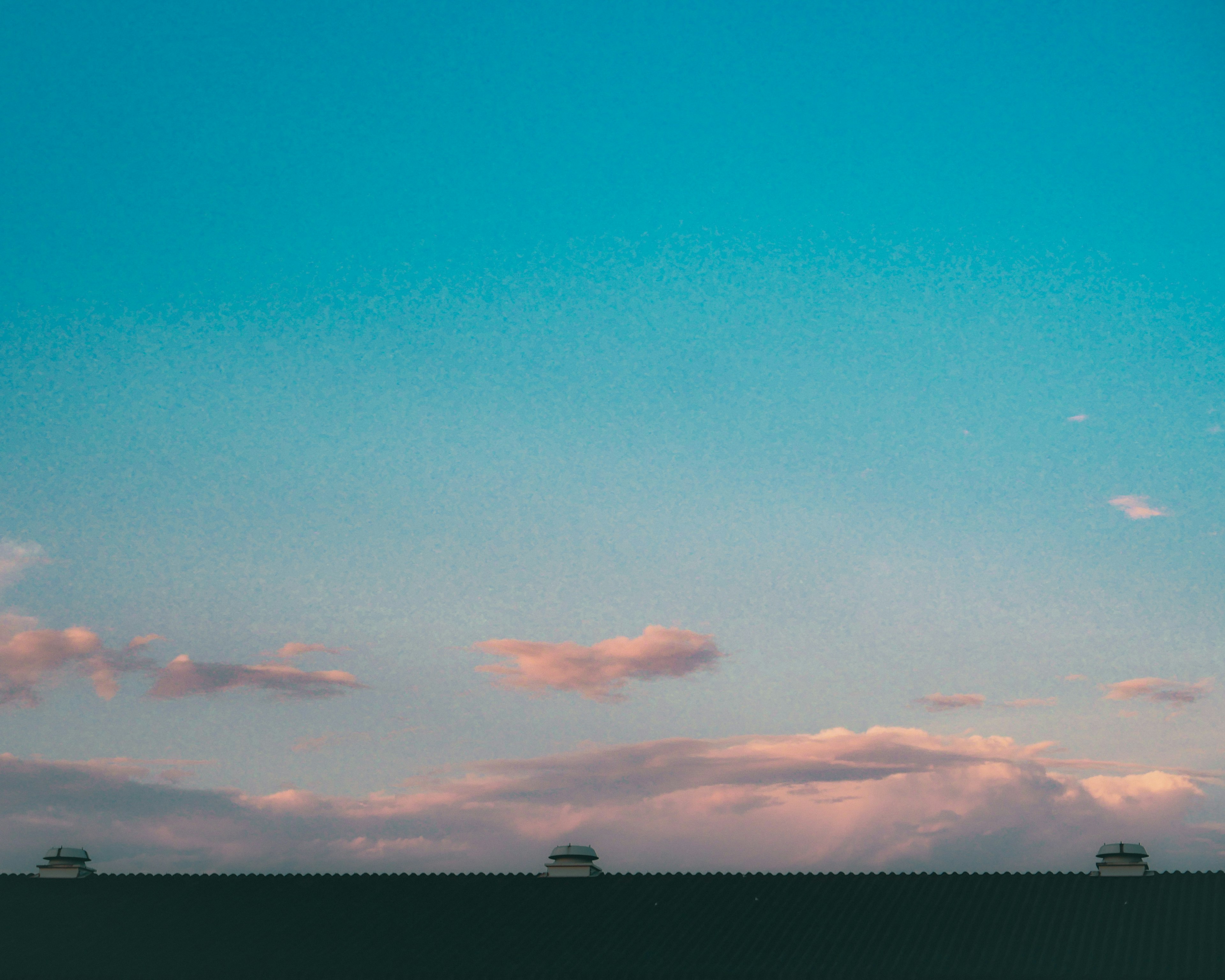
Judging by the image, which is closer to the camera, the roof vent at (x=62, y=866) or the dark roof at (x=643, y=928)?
the dark roof at (x=643, y=928)

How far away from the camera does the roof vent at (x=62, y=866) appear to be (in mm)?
58750

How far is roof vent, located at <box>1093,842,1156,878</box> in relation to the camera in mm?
46938

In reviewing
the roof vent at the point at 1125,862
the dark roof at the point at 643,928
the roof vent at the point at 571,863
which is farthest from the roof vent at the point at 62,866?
the roof vent at the point at 1125,862

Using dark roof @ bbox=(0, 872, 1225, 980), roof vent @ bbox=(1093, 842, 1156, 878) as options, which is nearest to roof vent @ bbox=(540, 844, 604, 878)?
dark roof @ bbox=(0, 872, 1225, 980)

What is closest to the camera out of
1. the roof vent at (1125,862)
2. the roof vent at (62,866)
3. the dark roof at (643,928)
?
the dark roof at (643,928)

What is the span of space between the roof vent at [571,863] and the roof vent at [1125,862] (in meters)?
19.8

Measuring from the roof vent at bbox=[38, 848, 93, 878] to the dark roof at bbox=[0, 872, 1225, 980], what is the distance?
3.79 m

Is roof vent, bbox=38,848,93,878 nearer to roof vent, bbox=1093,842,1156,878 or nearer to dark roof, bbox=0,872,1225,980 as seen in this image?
dark roof, bbox=0,872,1225,980

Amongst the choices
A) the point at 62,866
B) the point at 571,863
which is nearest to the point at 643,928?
the point at 571,863

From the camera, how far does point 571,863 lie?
53375mm

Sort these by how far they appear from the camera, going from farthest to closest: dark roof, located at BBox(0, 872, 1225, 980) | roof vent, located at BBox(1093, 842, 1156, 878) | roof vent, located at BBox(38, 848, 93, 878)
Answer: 1. roof vent, located at BBox(38, 848, 93, 878)
2. roof vent, located at BBox(1093, 842, 1156, 878)
3. dark roof, located at BBox(0, 872, 1225, 980)

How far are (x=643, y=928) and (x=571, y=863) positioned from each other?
738 cm

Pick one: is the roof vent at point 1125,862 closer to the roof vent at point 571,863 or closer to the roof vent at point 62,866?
the roof vent at point 571,863

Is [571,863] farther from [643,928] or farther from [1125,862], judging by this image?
[1125,862]
